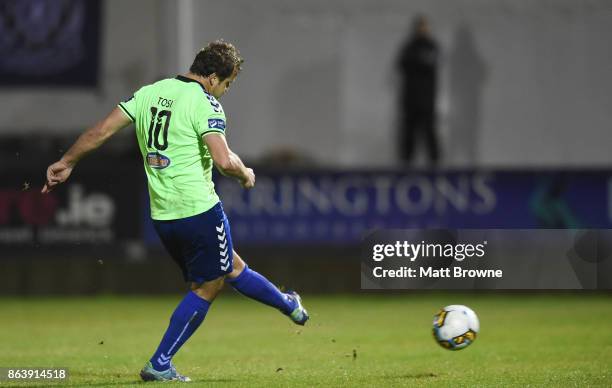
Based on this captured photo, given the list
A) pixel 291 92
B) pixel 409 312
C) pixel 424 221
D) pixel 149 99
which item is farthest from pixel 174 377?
pixel 291 92

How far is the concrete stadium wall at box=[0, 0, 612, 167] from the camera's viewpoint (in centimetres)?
1662

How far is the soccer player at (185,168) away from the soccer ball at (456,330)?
152 cm

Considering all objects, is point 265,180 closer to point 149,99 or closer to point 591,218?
point 591,218

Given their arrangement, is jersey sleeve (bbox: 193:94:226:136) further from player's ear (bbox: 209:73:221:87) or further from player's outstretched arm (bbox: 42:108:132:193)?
player's outstretched arm (bbox: 42:108:132:193)

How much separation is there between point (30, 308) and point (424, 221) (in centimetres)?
435

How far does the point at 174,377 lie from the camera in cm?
792

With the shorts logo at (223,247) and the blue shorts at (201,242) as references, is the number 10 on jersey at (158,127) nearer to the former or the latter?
the blue shorts at (201,242)

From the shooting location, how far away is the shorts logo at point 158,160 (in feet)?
25.7

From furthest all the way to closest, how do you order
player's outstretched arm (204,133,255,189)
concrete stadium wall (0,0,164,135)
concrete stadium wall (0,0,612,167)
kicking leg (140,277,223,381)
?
1. concrete stadium wall (0,0,164,135)
2. concrete stadium wall (0,0,612,167)
3. kicking leg (140,277,223,381)
4. player's outstretched arm (204,133,255,189)

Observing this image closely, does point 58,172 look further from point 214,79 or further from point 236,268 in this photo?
point 236,268

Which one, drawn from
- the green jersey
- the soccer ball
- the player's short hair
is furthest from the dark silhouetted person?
the green jersey

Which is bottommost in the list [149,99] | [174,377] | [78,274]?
[78,274]

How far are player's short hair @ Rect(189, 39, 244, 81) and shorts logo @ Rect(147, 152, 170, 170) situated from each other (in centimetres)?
54

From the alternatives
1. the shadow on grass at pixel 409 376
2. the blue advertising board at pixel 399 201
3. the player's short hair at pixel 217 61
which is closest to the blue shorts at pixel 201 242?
the player's short hair at pixel 217 61
